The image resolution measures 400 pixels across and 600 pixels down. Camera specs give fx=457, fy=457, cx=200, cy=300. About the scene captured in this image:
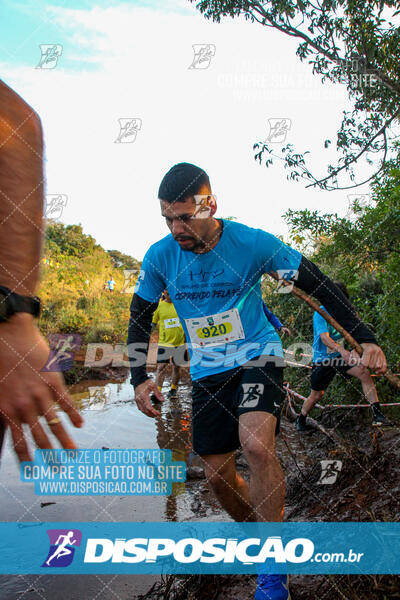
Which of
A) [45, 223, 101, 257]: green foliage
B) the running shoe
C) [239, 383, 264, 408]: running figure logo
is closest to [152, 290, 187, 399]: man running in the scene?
[239, 383, 264, 408]: running figure logo

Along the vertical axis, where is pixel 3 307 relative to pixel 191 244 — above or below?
below

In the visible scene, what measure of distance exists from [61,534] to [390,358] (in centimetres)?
409

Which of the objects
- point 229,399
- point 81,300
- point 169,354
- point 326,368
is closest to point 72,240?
point 81,300

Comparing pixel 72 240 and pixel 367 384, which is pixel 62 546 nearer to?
pixel 367 384

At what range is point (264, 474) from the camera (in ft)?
8.11

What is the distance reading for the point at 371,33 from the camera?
587cm

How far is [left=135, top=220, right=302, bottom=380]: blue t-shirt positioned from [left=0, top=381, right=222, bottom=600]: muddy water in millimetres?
1347

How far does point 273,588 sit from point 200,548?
0.70m

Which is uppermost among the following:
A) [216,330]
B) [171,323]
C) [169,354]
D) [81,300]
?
[216,330]

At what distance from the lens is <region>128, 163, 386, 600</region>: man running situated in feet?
9.11

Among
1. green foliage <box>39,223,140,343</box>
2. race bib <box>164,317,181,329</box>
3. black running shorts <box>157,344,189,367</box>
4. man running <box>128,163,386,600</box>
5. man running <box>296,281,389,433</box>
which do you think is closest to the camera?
man running <box>128,163,386,600</box>

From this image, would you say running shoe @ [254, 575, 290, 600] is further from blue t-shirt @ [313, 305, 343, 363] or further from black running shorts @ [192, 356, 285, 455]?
blue t-shirt @ [313, 305, 343, 363]

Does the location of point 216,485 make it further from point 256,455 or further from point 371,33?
point 371,33

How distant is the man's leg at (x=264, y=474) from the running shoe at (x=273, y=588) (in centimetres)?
28
